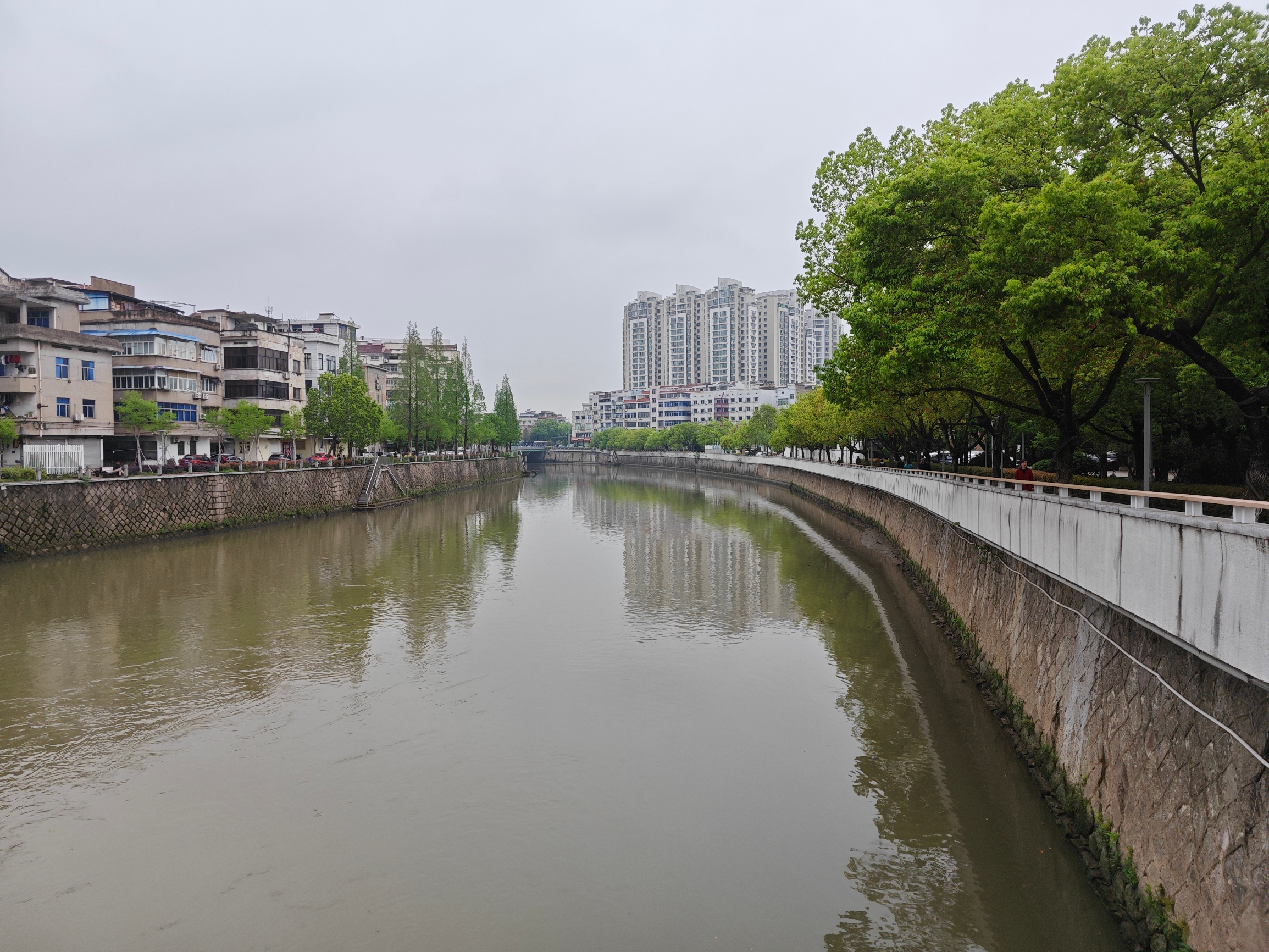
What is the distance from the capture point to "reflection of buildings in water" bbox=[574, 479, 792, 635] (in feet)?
Result: 71.1

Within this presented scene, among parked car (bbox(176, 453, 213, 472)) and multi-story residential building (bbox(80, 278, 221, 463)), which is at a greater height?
multi-story residential building (bbox(80, 278, 221, 463))

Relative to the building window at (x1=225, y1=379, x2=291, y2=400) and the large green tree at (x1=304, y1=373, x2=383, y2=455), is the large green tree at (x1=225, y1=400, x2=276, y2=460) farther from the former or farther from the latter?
the large green tree at (x1=304, y1=373, x2=383, y2=455)

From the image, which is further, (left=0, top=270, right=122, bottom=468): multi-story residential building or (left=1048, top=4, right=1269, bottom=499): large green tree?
(left=0, top=270, right=122, bottom=468): multi-story residential building

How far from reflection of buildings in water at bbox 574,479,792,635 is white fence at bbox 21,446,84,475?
23408 millimetres

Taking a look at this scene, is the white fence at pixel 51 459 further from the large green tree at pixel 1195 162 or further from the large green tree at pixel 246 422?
the large green tree at pixel 1195 162

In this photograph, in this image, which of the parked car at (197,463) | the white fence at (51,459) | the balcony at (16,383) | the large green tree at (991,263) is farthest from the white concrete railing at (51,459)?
the large green tree at (991,263)

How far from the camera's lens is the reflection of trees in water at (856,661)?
8094 mm

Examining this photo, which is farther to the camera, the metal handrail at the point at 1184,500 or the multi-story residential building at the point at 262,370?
the multi-story residential building at the point at 262,370

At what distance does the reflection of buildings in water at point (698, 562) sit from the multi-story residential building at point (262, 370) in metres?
23.4

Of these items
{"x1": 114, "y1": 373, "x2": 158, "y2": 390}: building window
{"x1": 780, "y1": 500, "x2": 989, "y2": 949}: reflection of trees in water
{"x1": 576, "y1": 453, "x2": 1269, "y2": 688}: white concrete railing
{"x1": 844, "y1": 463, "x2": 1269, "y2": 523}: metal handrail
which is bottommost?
{"x1": 780, "y1": 500, "x2": 989, "y2": 949}: reflection of trees in water

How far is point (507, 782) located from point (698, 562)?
19796 millimetres

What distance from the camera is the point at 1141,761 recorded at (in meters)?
7.60

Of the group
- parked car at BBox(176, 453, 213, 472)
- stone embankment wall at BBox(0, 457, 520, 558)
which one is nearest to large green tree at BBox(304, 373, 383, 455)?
stone embankment wall at BBox(0, 457, 520, 558)

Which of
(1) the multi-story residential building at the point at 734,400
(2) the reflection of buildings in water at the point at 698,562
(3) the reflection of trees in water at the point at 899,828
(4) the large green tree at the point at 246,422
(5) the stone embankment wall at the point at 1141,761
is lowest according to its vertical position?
(3) the reflection of trees in water at the point at 899,828
